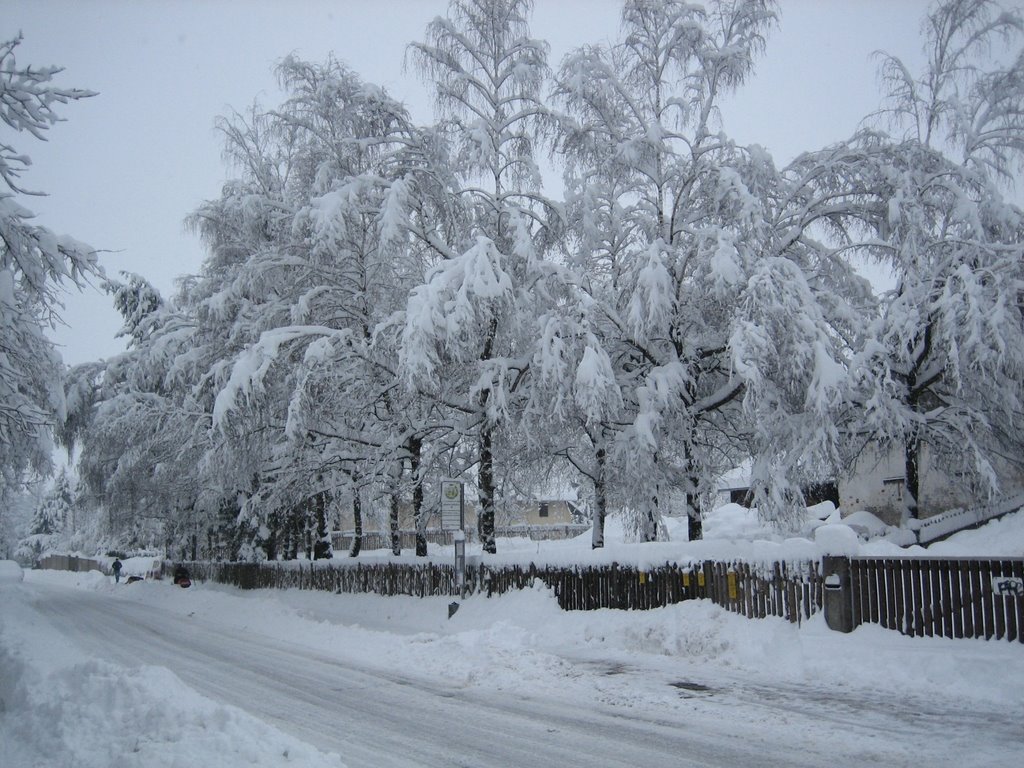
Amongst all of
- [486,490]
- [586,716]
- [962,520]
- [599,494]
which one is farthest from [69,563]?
[586,716]

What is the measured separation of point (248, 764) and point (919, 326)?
52.9 feet

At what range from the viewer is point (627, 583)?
1488cm

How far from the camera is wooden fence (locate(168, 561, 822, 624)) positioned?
1212 centimetres

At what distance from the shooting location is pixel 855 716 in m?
8.05

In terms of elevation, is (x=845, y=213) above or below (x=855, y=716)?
above

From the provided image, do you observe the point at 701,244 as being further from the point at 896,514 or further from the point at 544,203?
the point at 896,514

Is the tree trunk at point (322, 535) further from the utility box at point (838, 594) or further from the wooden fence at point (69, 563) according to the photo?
the wooden fence at point (69, 563)

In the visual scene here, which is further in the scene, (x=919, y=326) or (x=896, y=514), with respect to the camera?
(x=896, y=514)

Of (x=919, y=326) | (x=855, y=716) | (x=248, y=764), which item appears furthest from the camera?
(x=919, y=326)

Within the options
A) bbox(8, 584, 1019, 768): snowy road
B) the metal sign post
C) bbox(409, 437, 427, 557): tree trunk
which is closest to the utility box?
bbox(8, 584, 1019, 768): snowy road

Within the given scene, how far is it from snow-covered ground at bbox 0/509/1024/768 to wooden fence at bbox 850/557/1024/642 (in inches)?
10.6

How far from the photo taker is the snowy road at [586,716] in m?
6.83

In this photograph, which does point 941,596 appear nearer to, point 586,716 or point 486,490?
point 586,716

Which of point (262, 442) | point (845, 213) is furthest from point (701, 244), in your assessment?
point (262, 442)
